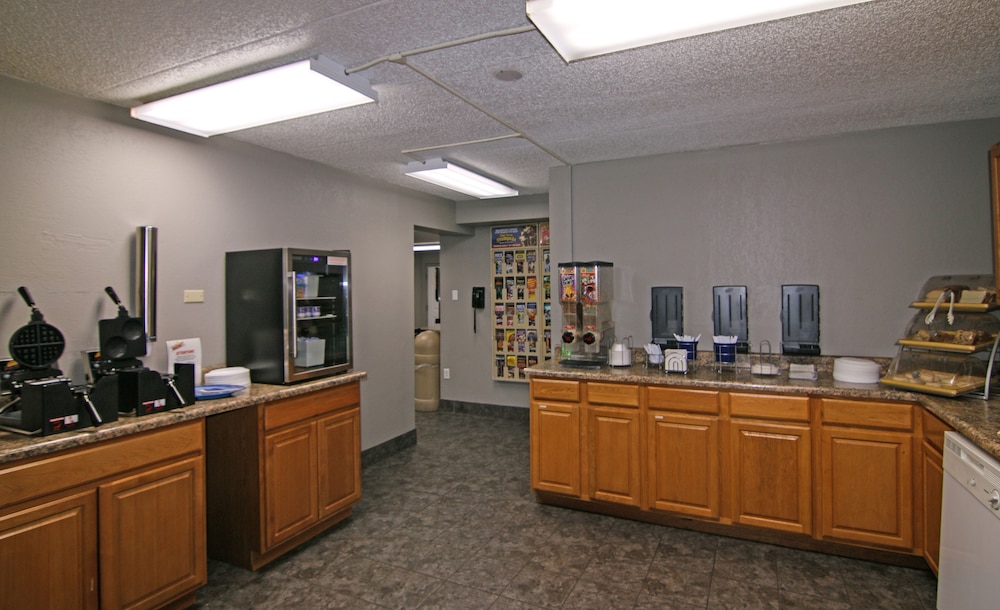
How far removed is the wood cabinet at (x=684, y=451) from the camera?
3039mm

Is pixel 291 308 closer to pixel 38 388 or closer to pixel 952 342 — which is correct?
pixel 38 388

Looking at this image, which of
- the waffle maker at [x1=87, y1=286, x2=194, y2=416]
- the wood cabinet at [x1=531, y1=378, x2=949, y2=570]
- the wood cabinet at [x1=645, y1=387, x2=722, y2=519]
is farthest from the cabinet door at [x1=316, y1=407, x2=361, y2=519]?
the wood cabinet at [x1=645, y1=387, x2=722, y2=519]

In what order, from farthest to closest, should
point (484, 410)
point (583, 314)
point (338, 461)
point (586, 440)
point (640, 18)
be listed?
point (484, 410)
point (583, 314)
point (586, 440)
point (338, 461)
point (640, 18)

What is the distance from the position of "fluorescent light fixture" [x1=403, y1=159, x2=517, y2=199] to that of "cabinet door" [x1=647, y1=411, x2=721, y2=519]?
226 centimetres

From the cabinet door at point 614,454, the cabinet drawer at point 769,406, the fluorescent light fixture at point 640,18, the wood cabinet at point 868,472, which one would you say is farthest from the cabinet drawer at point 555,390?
the fluorescent light fixture at point 640,18

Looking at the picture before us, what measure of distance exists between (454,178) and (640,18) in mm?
2639

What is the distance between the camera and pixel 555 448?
3.46m

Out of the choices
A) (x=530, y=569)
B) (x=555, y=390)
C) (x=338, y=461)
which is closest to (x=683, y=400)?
(x=555, y=390)

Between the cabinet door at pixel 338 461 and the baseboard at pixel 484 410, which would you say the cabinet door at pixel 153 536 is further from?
the baseboard at pixel 484 410

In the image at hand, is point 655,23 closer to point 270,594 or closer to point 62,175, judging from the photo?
point 62,175

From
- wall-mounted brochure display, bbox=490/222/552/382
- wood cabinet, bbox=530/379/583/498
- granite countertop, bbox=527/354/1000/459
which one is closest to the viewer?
granite countertop, bbox=527/354/1000/459

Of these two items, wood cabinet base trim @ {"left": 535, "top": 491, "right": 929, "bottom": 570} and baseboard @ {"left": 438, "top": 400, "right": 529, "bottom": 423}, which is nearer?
wood cabinet base trim @ {"left": 535, "top": 491, "right": 929, "bottom": 570}

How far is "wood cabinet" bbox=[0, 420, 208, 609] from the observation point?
1.84 m

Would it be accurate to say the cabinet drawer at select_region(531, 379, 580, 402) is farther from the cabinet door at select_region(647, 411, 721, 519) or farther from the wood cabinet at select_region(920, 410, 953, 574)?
the wood cabinet at select_region(920, 410, 953, 574)
